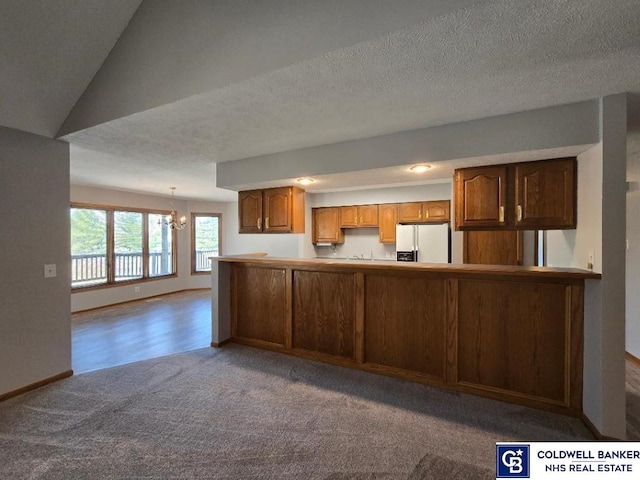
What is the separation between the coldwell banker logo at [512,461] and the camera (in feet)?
5.44

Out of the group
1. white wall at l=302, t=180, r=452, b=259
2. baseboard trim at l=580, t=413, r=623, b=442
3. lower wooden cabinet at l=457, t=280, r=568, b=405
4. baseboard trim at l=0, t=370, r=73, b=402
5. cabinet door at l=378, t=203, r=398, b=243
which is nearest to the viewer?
baseboard trim at l=580, t=413, r=623, b=442

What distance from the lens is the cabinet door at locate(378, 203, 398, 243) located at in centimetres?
542

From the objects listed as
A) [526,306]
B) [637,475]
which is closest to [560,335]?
[526,306]

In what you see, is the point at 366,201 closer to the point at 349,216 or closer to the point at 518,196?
the point at 349,216

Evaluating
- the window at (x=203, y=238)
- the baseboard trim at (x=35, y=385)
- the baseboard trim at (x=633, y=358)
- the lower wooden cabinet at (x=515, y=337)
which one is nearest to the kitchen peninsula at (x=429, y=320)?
the lower wooden cabinet at (x=515, y=337)

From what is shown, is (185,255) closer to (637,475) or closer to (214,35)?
(214,35)

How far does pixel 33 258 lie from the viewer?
9.07 ft

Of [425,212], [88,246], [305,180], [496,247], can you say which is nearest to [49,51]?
[305,180]

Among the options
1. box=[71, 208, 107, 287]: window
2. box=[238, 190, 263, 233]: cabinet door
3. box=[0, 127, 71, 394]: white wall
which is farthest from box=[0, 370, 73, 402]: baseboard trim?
box=[71, 208, 107, 287]: window

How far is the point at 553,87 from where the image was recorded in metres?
1.93

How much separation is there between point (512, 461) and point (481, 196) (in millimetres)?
2000

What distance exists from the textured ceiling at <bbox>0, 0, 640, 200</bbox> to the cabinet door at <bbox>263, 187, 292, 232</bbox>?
75 cm

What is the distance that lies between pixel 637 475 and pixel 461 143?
2334mm

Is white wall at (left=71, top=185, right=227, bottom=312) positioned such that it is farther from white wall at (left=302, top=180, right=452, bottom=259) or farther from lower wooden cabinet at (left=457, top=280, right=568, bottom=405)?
lower wooden cabinet at (left=457, top=280, right=568, bottom=405)
